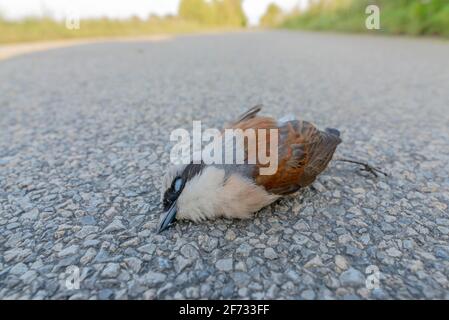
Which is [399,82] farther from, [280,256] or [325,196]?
[280,256]

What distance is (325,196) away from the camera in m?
2.25

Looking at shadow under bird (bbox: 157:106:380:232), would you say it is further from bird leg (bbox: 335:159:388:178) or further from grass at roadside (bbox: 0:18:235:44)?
grass at roadside (bbox: 0:18:235:44)

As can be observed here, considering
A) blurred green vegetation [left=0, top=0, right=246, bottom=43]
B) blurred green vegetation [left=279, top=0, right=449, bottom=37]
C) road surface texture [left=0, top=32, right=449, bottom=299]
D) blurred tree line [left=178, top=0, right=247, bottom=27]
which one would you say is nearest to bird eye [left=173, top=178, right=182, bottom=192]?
road surface texture [left=0, top=32, right=449, bottom=299]

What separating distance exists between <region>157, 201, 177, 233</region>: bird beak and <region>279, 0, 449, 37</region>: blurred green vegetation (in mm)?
12275

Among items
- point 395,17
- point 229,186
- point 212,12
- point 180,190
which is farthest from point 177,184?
point 212,12

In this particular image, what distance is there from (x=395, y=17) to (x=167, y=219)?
14.8 metres

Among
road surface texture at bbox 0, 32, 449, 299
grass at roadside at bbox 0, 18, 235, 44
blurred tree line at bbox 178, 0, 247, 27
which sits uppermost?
blurred tree line at bbox 178, 0, 247, 27

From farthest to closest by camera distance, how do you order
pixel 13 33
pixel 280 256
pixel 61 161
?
pixel 13 33, pixel 61 161, pixel 280 256

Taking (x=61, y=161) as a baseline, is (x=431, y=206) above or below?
below

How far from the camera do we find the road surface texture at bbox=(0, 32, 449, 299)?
154cm

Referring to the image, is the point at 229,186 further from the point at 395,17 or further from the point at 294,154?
the point at 395,17

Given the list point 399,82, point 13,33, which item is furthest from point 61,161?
point 13,33
